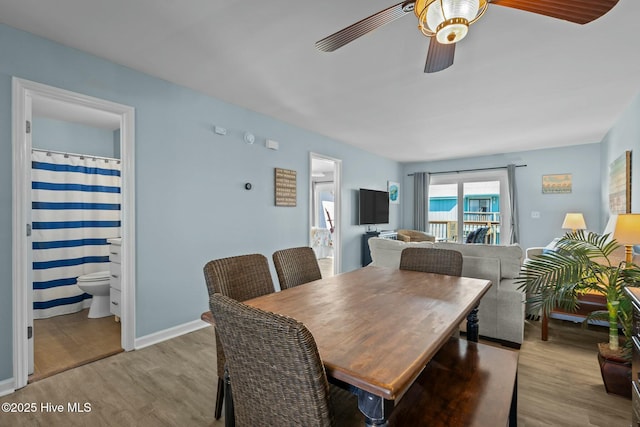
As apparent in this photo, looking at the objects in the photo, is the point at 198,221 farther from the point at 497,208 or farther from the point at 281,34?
the point at 497,208

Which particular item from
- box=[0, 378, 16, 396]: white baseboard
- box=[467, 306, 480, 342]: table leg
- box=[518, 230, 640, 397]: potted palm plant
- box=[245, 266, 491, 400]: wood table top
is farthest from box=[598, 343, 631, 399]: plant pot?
box=[0, 378, 16, 396]: white baseboard

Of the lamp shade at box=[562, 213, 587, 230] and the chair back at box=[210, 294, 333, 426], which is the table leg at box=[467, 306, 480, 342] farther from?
the lamp shade at box=[562, 213, 587, 230]

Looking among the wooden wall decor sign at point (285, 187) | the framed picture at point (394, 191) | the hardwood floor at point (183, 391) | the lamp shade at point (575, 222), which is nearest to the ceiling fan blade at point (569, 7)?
the hardwood floor at point (183, 391)

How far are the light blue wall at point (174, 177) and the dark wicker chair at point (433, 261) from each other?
6.37ft

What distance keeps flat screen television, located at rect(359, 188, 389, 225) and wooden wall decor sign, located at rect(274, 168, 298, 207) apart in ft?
6.11

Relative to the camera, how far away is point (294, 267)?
2.14 metres

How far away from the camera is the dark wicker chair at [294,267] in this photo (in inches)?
80.6

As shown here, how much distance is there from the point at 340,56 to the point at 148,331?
2.90 metres

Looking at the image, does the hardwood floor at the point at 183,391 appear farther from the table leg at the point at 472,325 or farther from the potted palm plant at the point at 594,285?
the table leg at the point at 472,325

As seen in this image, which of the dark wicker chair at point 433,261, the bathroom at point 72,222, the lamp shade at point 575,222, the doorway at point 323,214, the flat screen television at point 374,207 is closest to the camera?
the dark wicker chair at point 433,261

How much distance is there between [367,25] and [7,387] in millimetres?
3126

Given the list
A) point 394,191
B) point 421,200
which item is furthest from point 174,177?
point 421,200

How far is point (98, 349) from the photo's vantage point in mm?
2545

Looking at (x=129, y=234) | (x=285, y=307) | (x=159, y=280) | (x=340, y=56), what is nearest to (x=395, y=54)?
(x=340, y=56)
